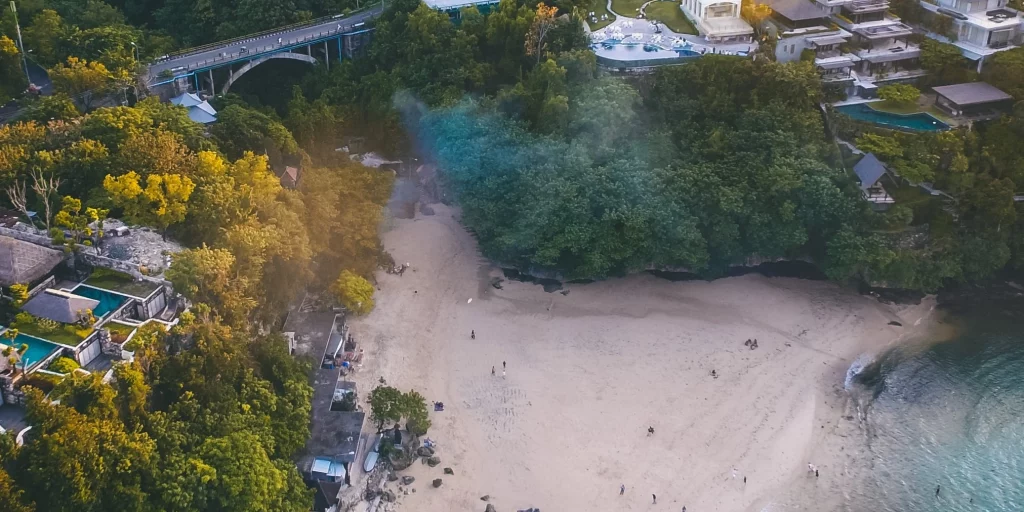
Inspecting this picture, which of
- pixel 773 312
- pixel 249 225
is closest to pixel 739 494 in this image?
pixel 773 312

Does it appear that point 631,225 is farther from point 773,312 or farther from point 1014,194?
point 1014,194

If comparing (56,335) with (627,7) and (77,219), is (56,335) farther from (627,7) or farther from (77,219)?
(627,7)

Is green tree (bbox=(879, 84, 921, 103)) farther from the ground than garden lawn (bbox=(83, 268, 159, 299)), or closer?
farther from the ground

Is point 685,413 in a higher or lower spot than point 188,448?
lower

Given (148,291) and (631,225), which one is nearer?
(148,291)

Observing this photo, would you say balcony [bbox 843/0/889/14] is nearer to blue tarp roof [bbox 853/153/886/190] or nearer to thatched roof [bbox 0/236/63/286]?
blue tarp roof [bbox 853/153/886/190]

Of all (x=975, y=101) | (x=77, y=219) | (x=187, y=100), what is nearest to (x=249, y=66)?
(x=187, y=100)

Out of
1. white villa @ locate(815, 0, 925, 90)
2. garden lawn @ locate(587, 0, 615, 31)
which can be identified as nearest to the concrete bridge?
garden lawn @ locate(587, 0, 615, 31)
